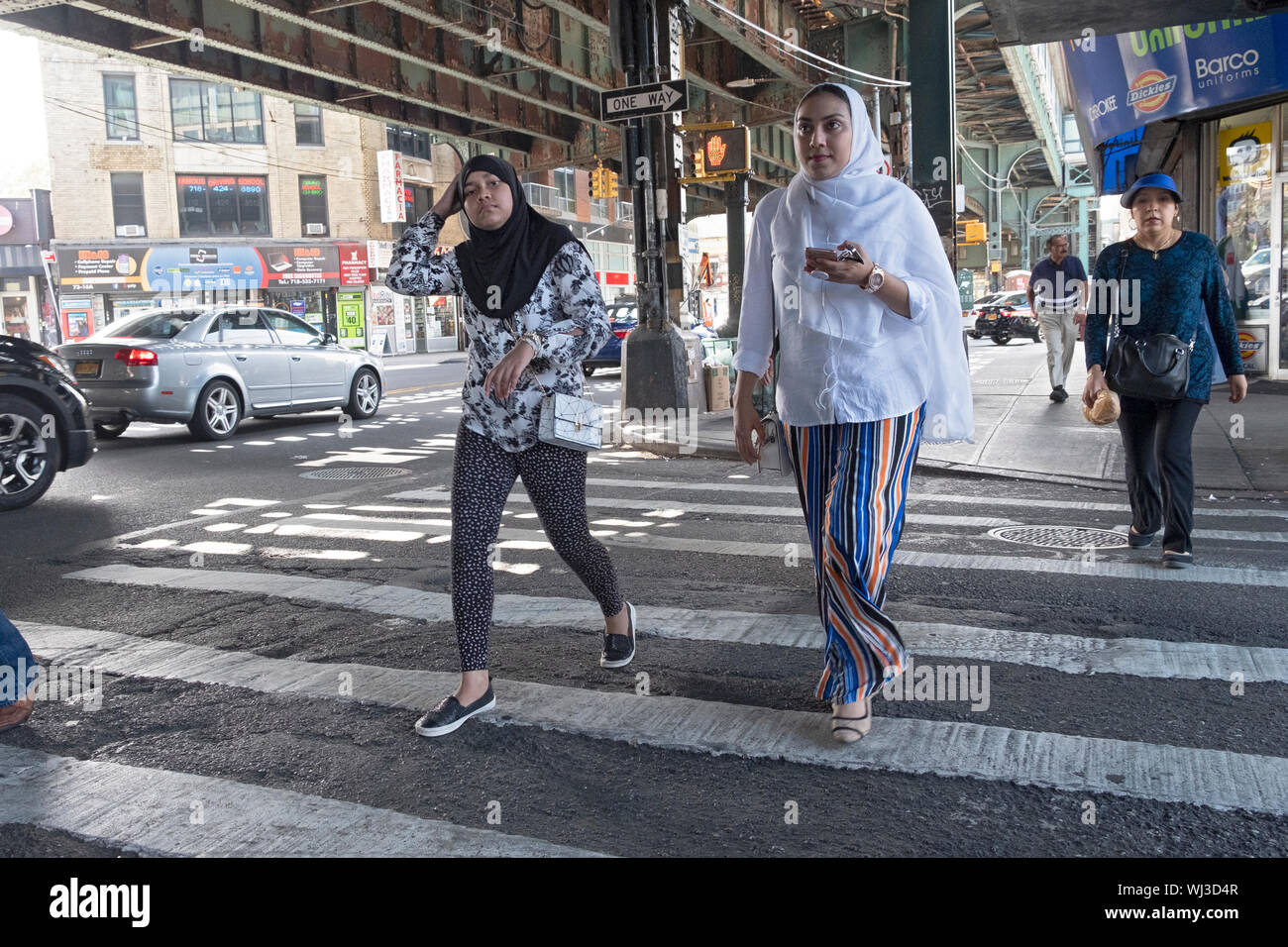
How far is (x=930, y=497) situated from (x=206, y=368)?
357 inches

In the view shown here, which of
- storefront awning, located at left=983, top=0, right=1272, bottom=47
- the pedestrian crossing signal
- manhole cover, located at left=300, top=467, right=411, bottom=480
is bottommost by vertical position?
manhole cover, located at left=300, top=467, right=411, bottom=480

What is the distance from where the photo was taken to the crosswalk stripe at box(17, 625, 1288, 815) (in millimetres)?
3129

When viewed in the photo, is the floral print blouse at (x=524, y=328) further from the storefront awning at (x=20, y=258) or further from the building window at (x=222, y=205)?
the storefront awning at (x=20, y=258)

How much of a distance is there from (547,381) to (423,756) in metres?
1.34

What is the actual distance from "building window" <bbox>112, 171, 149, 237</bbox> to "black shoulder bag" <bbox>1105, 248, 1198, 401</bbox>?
44.3m

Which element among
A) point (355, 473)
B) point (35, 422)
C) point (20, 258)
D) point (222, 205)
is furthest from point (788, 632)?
point (20, 258)

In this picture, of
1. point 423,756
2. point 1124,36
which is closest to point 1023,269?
point 1124,36

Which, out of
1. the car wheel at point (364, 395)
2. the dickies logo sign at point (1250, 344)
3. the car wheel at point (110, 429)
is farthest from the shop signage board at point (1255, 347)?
the car wheel at point (110, 429)

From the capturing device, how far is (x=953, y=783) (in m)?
3.16

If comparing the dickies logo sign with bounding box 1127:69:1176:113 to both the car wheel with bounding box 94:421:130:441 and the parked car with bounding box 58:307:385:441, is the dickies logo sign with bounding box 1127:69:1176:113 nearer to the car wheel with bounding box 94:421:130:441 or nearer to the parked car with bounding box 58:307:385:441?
the parked car with bounding box 58:307:385:441

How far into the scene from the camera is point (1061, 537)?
671 centimetres

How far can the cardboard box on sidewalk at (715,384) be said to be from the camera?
1483cm

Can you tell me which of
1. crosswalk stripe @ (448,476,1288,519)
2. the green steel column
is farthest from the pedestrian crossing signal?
crosswalk stripe @ (448,476,1288,519)

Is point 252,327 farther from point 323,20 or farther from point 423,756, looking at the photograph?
point 423,756
